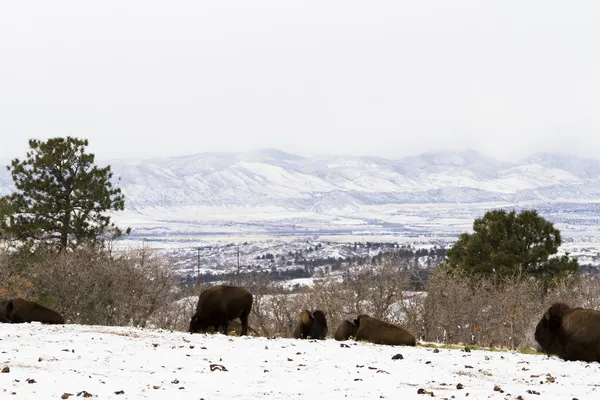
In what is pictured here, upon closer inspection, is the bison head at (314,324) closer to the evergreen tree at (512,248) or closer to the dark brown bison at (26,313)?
the dark brown bison at (26,313)

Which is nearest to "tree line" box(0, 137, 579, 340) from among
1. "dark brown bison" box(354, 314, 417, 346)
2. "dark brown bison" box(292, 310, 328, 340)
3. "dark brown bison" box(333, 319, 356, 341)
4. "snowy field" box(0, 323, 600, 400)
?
"dark brown bison" box(292, 310, 328, 340)

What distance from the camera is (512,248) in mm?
61938

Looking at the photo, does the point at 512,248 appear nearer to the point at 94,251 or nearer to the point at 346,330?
the point at 94,251

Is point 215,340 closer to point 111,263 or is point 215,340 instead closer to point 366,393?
point 366,393

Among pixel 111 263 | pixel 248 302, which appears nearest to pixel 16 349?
pixel 248 302

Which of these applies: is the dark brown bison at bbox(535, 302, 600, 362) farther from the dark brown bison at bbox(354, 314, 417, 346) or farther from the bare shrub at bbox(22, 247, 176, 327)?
the bare shrub at bbox(22, 247, 176, 327)

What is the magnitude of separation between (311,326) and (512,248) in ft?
132

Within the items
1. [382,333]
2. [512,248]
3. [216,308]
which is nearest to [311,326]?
[216,308]

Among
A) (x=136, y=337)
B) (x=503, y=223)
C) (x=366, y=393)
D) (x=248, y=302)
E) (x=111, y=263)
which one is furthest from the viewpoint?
(x=503, y=223)

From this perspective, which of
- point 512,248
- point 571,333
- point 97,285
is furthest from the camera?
point 512,248

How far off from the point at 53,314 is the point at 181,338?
6716 millimetres

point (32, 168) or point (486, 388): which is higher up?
point (32, 168)

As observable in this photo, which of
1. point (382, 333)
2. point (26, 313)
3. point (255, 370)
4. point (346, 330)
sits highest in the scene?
point (255, 370)

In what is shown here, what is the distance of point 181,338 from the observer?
1922cm
